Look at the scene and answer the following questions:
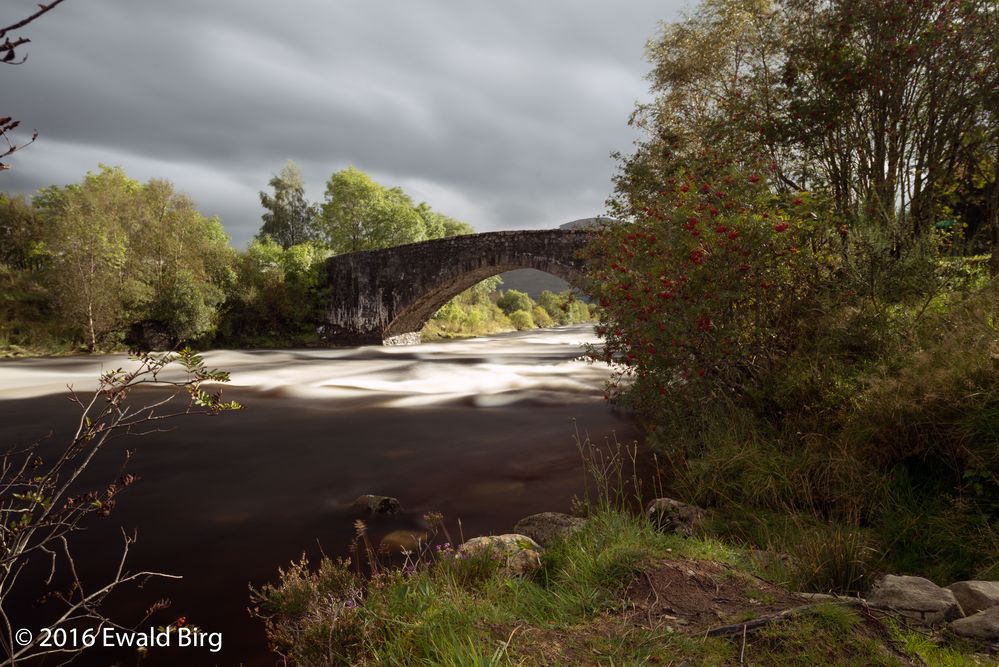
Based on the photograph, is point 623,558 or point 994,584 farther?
point 623,558

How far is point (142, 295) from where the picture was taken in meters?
19.4

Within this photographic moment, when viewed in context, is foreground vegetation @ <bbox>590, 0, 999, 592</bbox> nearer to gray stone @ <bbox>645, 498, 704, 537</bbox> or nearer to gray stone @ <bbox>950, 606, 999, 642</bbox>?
gray stone @ <bbox>645, 498, 704, 537</bbox>

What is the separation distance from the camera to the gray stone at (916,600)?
206 centimetres

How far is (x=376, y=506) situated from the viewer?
446 centimetres

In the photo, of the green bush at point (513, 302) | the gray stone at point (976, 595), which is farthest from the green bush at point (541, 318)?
the gray stone at point (976, 595)

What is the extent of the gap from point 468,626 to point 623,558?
951mm

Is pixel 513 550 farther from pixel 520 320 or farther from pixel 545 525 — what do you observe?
pixel 520 320

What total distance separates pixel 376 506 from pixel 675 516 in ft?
8.39

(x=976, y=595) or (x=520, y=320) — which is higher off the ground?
(x=520, y=320)

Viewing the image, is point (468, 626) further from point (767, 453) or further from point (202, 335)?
point (202, 335)

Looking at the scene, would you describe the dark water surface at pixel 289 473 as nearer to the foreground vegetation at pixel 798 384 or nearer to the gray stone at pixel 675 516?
the foreground vegetation at pixel 798 384

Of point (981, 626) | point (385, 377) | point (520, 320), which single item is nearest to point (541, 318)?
point (520, 320)

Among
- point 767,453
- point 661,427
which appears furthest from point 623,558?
point 661,427

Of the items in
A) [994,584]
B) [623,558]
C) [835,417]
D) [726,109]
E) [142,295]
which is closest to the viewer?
[994,584]
